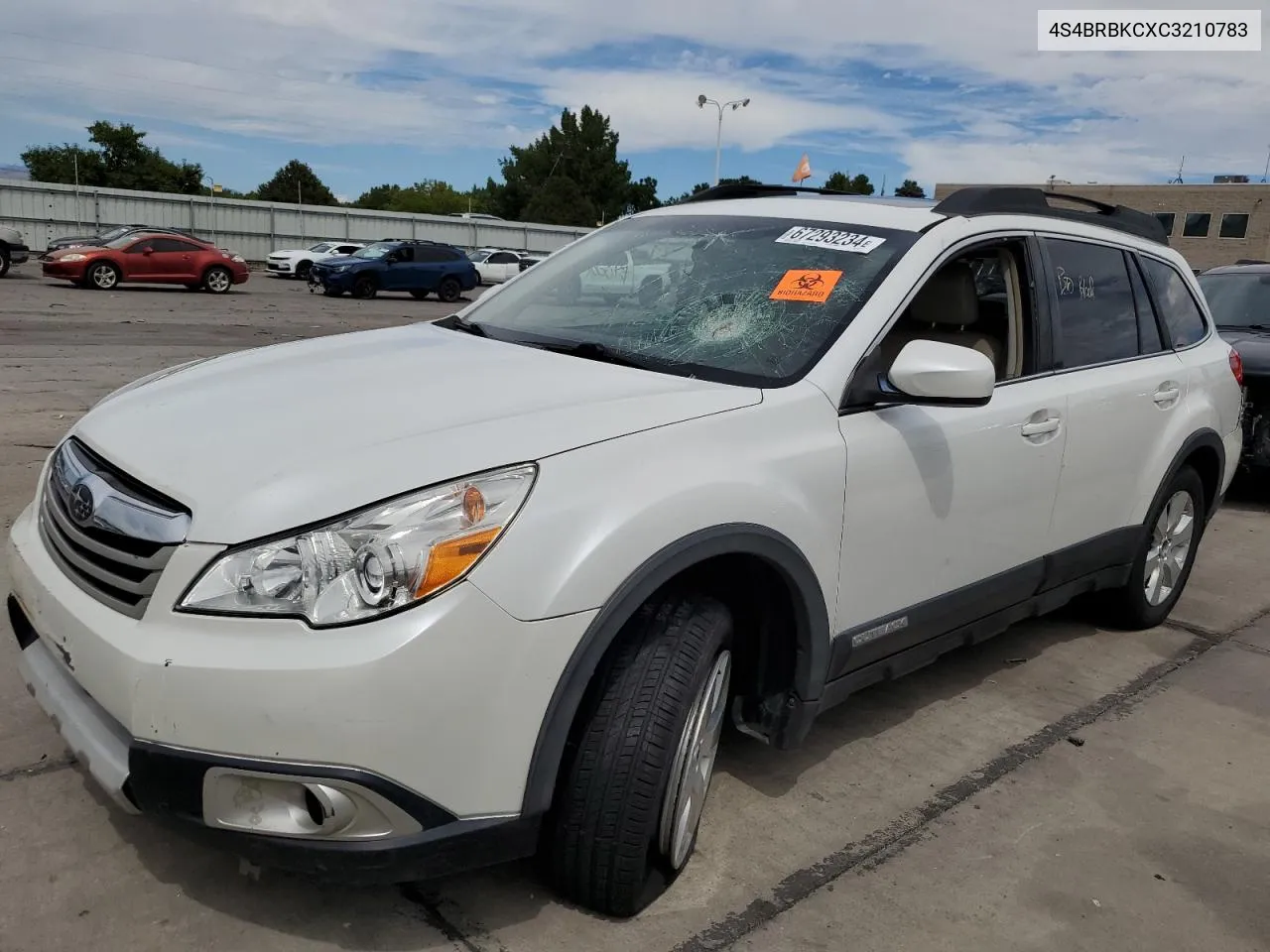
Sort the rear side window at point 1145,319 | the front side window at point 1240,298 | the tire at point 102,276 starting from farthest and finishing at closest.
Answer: the tire at point 102,276 → the front side window at point 1240,298 → the rear side window at point 1145,319

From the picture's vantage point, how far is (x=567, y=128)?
80.5 m

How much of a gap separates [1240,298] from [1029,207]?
558 centimetres

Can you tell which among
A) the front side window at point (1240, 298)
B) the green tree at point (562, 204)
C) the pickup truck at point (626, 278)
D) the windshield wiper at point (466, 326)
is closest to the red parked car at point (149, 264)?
the front side window at point (1240, 298)

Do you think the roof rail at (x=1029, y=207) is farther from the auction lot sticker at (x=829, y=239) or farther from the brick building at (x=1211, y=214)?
the brick building at (x=1211, y=214)

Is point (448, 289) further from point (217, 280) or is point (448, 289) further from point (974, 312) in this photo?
point (974, 312)

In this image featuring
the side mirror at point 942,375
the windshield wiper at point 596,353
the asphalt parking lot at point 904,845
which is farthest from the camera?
the windshield wiper at point 596,353

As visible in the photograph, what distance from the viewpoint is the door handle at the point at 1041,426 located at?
11.1ft

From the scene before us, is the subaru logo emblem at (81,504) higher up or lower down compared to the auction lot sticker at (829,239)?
lower down

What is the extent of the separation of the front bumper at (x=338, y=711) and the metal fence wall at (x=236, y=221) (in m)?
32.6

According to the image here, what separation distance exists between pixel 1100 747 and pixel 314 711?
9.18 feet

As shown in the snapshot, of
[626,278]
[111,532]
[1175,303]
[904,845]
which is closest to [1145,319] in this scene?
[1175,303]

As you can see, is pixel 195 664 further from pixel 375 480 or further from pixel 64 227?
pixel 64 227

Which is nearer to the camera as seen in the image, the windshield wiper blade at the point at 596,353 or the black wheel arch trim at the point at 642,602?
the black wheel arch trim at the point at 642,602

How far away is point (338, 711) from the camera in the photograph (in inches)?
75.2
